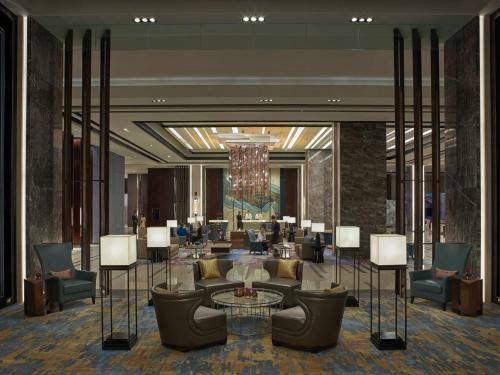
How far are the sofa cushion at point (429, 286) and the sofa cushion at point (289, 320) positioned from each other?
2.63 metres

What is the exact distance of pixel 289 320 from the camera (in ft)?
15.3

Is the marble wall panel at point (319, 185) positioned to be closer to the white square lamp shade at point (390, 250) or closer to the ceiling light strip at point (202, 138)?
the ceiling light strip at point (202, 138)

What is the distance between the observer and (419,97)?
720cm

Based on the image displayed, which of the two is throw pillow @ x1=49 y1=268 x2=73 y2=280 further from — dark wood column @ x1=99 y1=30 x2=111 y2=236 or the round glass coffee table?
the round glass coffee table

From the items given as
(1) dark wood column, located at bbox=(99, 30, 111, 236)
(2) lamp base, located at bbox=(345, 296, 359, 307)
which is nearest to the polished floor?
(2) lamp base, located at bbox=(345, 296, 359, 307)

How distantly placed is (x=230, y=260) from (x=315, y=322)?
133 inches

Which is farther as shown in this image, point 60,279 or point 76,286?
point 76,286

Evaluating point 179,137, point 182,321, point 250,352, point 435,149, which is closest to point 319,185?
point 179,137

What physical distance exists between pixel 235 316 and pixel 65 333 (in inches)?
88.5

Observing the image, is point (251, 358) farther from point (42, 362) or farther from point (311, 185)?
point (311, 185)

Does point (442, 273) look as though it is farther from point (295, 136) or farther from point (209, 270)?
point (295, 136)

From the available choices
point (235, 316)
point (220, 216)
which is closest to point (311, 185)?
point (220, 216)

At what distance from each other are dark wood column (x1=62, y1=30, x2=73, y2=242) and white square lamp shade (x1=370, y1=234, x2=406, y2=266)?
5.40 meters

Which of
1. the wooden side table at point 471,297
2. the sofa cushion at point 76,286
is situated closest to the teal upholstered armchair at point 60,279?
the sofa cushion at point 76,286
